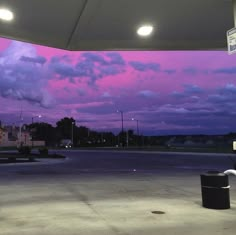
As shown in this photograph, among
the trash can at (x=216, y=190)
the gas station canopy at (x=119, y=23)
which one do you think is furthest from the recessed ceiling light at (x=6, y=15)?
the trash can at (x=216, y=190)

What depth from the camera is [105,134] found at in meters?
152

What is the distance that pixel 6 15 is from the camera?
8852mm

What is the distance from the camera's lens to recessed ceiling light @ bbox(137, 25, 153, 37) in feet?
32.7

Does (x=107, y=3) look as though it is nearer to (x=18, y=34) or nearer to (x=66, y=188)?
(x=18, y=34)

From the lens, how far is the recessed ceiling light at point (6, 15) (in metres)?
8.60

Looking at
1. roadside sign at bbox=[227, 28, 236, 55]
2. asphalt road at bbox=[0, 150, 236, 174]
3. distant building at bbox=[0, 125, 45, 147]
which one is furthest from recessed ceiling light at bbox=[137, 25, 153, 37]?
distant building at bbox=[0, 125, 45, 147]

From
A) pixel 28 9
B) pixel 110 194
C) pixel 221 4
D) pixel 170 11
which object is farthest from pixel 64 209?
pixel 221 4

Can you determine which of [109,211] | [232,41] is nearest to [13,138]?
[109,211]

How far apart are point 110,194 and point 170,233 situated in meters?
4.80

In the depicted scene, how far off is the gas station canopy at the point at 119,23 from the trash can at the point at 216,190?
401cm

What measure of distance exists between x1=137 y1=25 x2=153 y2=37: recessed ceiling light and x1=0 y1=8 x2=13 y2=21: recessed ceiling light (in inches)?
135

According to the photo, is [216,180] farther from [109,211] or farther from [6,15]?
[6,15]

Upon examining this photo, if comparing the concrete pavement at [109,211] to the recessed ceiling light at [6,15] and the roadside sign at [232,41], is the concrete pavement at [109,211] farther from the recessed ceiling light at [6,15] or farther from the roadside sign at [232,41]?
the recessed ceiling light at [6,15]

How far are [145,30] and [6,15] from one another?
147 inches
